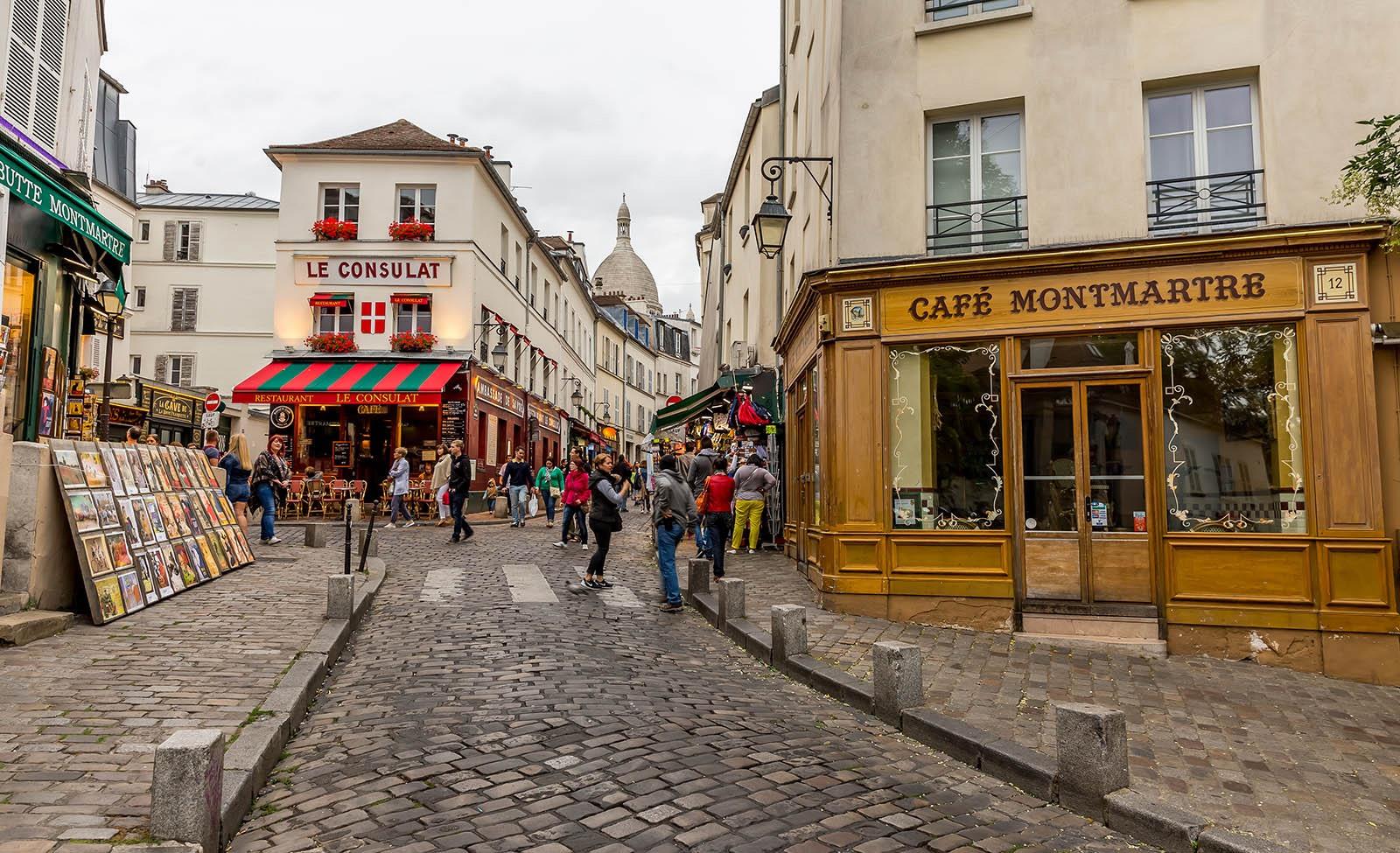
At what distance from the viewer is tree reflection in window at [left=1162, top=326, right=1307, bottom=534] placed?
334 inches

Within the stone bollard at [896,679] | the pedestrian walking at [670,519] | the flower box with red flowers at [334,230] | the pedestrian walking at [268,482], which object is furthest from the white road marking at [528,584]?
the flower box with red flowers at [334,230]

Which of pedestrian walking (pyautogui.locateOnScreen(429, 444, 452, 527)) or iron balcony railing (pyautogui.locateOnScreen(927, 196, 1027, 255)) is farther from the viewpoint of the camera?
pedestrian walking (pyautogui.locateOnScreen(429, 444, 452, 527))

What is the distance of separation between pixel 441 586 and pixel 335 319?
1641cm

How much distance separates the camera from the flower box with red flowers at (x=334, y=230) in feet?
82.0

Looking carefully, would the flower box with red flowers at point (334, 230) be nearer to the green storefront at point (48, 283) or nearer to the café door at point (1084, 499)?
the green storefront at point (48, 283)

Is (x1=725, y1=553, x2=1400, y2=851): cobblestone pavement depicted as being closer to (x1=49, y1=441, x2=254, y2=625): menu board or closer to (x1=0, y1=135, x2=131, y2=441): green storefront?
(x1=49, y1=441, x2=254, y2=625): menu board

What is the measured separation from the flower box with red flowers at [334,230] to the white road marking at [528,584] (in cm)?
1536

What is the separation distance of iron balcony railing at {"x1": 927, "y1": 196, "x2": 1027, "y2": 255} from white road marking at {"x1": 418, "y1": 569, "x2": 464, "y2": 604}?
20.6ft

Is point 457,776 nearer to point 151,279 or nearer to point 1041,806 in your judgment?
point 1041,806

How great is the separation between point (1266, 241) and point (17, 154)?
1203 cm

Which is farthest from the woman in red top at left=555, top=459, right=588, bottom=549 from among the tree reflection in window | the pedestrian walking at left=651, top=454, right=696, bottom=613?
the tree reflection in window

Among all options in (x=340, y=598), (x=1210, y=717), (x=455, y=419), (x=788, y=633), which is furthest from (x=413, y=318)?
(x=1210, y=717)

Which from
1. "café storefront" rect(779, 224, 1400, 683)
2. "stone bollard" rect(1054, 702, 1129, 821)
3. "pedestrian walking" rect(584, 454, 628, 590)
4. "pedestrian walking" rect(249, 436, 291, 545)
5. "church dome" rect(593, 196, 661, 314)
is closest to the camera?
"stone bollard" rect(1054, 702, 1129, 821)

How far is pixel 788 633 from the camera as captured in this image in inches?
287
